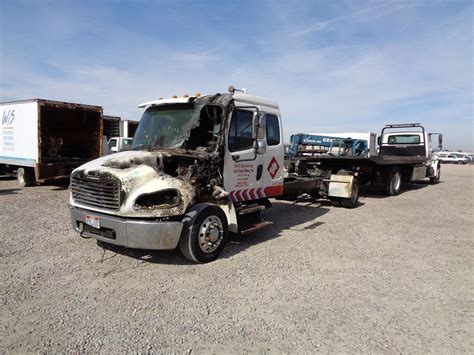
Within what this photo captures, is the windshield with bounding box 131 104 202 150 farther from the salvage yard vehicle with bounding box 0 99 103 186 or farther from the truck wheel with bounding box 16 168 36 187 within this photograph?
the truck wheel with bounding box 16 168 36 187

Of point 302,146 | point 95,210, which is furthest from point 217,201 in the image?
point 302,146

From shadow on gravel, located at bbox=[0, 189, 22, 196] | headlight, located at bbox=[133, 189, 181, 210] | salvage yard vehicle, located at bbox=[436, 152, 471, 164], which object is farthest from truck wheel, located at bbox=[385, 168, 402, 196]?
salvage yard vehicle, located at bbox=[436, 152, 471, 164]

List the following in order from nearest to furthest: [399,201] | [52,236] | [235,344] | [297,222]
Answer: [235,344], [52,236], [297,222], [399,201]

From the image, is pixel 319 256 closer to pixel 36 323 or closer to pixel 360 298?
pixel 360 298

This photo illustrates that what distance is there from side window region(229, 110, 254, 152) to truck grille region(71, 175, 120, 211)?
198 cm

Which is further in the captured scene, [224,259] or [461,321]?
[224,259]

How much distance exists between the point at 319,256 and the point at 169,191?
8.78 feet

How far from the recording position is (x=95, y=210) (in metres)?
5.20

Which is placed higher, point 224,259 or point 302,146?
point 302,146

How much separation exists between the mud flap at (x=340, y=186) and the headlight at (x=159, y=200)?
661 centimetres

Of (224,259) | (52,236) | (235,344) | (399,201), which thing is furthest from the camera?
(399,201)

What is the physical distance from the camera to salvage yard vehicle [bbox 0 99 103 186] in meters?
12.6

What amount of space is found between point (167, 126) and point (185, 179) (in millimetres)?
1348

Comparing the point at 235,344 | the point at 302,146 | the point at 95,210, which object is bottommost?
the point at 235,344
